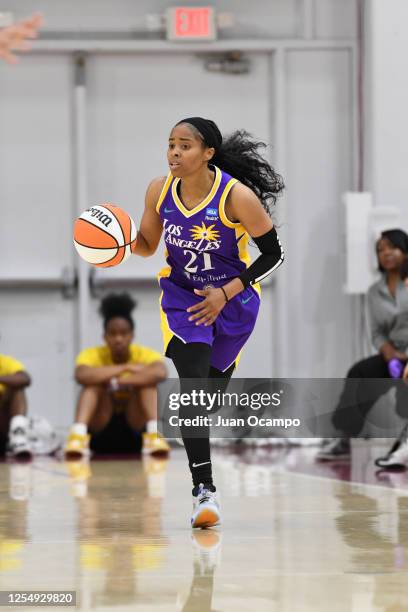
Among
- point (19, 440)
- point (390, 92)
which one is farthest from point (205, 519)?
point (390, 92)

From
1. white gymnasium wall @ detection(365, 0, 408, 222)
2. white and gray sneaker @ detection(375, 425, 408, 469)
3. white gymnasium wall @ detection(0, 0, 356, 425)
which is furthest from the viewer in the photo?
white gymnasium wall @ detection(0, 0, 356, 425)

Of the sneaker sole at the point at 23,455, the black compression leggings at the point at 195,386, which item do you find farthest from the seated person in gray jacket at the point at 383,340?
the black compression leggings at the point at 195,386

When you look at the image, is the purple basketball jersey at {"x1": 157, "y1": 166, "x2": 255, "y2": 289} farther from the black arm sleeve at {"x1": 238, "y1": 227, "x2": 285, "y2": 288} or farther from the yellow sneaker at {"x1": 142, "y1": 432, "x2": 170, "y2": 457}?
the yellow sneaker at {"x1": 142, "y1": 432, "x2": 170, "y2": 457}

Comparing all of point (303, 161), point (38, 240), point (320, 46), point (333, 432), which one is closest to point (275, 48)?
point (320, 46)

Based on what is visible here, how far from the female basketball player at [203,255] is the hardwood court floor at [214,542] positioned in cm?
37

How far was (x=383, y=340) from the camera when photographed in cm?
716

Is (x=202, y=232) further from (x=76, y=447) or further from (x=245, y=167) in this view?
(x=76, y=447)

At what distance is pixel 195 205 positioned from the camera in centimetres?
418

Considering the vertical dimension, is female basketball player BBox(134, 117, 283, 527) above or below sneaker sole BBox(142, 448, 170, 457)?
above

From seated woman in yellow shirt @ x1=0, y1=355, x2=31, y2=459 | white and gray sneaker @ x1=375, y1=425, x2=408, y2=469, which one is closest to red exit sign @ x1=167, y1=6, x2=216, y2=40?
seated woman in yellow shirt @ x1=0, y1=355, x2=31, y2=459

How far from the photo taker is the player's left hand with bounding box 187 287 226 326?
4.11 meters

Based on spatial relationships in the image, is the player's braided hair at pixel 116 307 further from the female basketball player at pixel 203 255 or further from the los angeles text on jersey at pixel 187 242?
the los angeles text on jersey at pixel 187 242

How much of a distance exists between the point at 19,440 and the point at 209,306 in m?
3.59

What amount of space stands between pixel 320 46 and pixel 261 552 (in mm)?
6103
